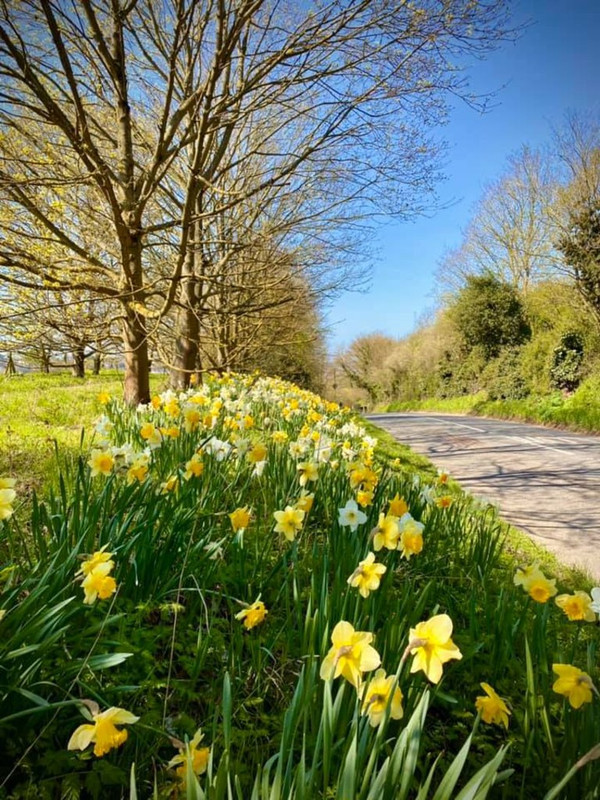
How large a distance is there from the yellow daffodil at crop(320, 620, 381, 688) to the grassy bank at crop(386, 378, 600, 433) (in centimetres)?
1254

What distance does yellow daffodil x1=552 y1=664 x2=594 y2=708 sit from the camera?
1001 millimetres

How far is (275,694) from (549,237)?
1697 centimetres

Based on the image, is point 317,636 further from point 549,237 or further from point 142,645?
point 549,237

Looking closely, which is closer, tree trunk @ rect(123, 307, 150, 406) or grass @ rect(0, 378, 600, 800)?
grass @ rect(0, 378, 600, 800)

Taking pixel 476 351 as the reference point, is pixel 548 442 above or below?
below

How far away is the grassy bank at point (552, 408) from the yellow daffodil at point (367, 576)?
12.2 meters

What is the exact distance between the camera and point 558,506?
17.2ft

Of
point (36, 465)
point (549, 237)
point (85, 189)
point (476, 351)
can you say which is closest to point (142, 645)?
point (36, 465)

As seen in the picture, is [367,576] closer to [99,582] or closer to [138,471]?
[99,582]

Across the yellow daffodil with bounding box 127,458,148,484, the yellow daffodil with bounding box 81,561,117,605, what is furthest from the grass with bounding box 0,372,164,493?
the yellow daffodil with bounding box 81,561,117,605

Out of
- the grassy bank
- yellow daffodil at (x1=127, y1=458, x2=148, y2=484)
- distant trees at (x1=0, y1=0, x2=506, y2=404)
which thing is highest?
distant trees at (x1=0, y1=0, x2=506, y2=404)

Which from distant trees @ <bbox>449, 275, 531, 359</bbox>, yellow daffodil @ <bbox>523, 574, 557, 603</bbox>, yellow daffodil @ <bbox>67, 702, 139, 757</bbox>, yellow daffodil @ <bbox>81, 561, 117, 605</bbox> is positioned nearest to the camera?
yellow daffodil @ <bbox>67, 702, 139, 757</bbox>

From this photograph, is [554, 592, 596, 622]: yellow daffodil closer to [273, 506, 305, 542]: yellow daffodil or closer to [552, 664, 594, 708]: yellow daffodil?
[552, 664, 594, 708]: yellow daffodil

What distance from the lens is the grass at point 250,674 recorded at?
3.10 ft
